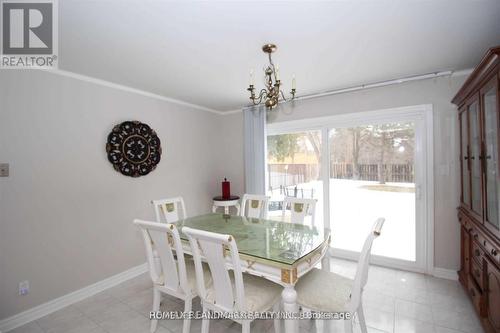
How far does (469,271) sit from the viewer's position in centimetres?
233

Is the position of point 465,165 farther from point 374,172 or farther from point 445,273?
point 445,273

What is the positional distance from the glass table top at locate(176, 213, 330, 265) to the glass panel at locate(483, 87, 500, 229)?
117 centimetres

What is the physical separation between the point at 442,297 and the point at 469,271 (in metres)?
0.37

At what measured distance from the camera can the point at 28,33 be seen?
5.96 ft

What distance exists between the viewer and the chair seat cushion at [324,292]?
5.35ft

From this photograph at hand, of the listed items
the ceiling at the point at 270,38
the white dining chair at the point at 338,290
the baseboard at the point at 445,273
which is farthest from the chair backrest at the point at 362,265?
the baseboard at the point at 445,273

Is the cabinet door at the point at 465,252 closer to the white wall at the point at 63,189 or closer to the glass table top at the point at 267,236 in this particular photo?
the glass table top at the point at 267,236

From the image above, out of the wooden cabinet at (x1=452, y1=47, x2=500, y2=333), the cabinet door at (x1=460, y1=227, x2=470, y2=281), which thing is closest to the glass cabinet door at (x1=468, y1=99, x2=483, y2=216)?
the wooden cabinet at (x1=452, y1=47, x2=500, y2=333)

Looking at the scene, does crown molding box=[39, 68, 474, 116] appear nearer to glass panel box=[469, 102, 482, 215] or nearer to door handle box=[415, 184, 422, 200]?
glass panel box=[469, 102, 482, 215]

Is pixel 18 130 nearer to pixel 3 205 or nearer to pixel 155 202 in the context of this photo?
pixel 3 205

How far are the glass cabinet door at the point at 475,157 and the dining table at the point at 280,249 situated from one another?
132 cm

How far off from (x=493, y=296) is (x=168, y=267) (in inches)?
93.6

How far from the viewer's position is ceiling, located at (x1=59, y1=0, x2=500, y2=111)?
1.56 meters

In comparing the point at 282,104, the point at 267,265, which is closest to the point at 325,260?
the point at 267,265
